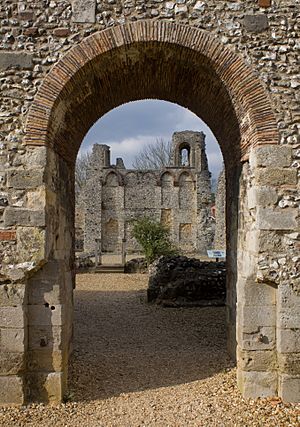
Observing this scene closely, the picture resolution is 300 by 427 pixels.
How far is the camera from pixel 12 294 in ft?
13.7

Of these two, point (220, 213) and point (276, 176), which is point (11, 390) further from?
point (220, 213)

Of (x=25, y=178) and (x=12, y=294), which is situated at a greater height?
(x=25, y=178)

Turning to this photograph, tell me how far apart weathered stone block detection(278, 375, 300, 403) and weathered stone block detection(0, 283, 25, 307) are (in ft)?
10.1

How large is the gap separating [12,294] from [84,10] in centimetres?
330

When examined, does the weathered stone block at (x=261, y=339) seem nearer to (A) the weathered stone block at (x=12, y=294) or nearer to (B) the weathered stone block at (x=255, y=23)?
(A) the weathered stone block at (x=12, y=294)

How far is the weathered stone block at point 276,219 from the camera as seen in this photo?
4223 millimetres

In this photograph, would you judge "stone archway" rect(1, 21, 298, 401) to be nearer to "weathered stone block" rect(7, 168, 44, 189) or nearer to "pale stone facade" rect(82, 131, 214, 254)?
"weathered stone block" rect(7, 168, 44, 189)

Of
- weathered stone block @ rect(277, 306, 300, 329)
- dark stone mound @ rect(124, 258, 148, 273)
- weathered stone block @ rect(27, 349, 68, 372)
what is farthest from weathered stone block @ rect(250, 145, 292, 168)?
dark stone mound @ rect(124, 258, 148, 273)

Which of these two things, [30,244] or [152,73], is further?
[152,73]

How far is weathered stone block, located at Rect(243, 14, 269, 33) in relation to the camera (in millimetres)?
4273

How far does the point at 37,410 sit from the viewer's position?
163 inches

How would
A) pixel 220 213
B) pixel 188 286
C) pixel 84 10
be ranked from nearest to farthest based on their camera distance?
pixel 84 10
pixel 188 286
pixel 220 213

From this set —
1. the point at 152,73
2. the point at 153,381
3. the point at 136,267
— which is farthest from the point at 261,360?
the point at 136,267

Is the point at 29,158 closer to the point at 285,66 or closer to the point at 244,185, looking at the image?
the point at 244,185
